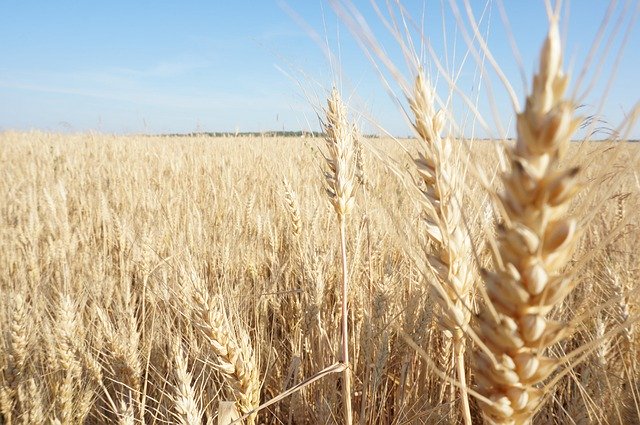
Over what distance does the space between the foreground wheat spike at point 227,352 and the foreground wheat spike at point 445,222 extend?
530 millimetres

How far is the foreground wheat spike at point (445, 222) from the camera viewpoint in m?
0.72

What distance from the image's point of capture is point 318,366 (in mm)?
1557

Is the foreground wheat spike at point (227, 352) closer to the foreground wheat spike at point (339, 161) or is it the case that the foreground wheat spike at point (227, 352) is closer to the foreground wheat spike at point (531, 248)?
the foreground wheat spike at point (339, 161)

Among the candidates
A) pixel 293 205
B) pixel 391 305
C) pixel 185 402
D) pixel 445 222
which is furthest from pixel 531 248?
pixel 293 205

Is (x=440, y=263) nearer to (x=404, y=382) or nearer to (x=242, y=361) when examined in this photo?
(x=242, y=361)

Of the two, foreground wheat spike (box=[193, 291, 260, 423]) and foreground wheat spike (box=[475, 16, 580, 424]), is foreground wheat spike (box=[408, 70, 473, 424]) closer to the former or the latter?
foreground wheat spike (box=[475, 16, 580, 424])

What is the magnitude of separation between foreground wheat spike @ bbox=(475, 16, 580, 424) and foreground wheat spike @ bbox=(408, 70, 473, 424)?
0.58 ft

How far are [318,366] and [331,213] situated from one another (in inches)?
46.9

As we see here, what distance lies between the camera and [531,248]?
457 millimetres

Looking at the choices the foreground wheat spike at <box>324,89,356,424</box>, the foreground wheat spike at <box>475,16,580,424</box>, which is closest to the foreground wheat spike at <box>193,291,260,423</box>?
the foreground wheat spike at <box>324,89,356,424</box>

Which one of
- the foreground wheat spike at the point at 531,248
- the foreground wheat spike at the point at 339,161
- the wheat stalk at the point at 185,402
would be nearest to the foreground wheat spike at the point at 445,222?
the foreground wheat spike at the point at 531,248

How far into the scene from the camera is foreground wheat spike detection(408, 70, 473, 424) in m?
0.72

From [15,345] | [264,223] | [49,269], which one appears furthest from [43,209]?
[15,345]

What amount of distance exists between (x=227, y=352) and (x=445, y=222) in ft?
2.08
